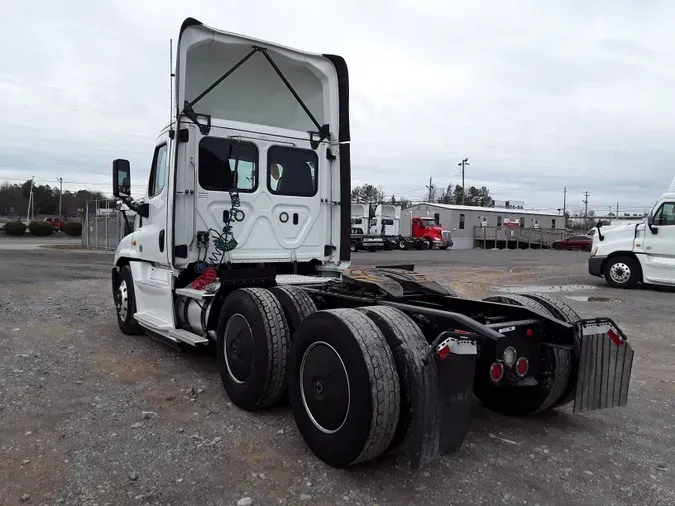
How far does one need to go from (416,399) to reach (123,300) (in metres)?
5.40

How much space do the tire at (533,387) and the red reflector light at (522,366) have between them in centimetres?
12

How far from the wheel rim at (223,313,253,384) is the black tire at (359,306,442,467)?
1.60 m

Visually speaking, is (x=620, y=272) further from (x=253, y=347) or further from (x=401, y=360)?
(x=401, y=360)

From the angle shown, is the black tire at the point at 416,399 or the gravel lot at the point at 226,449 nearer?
the black tire at the point at 416,399

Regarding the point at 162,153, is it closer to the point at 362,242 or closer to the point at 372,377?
the point at 372,377

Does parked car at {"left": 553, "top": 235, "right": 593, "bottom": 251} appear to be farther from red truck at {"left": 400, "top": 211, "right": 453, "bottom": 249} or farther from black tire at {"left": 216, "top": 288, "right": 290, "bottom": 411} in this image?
black tire at {"left": 216, "top": 288, "right": 290, "bottom": 411}

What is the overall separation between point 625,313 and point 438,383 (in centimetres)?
851

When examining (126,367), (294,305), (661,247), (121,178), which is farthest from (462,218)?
(294,305)

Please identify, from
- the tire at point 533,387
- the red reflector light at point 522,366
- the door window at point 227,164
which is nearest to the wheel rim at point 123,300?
the door window at point 227,164

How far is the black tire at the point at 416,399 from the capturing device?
318 centimetres

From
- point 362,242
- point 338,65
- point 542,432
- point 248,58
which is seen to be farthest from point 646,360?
point 362,242

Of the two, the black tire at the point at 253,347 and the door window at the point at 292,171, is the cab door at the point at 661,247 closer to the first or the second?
the door window at the point at 292,171

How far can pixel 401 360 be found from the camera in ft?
10.9

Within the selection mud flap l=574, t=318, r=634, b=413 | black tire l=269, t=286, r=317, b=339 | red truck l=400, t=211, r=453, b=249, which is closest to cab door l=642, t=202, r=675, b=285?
mud flap l=574, t=318, r=634, b=413
